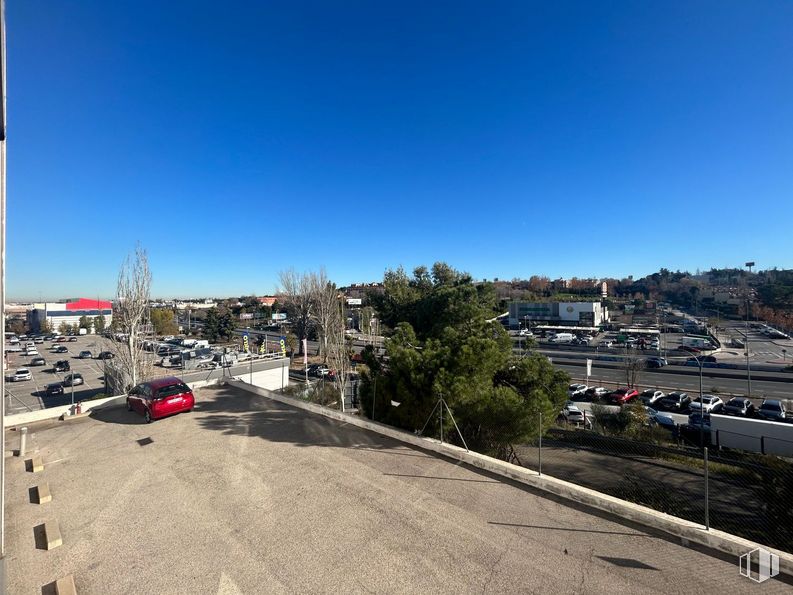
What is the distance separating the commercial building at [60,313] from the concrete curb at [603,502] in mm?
85581

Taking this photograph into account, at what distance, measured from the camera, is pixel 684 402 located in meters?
22.1

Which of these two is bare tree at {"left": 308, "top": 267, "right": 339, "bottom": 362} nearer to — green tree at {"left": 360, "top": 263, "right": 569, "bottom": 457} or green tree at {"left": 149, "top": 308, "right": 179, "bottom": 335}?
green tree at {"left": 360, "top": 263, "right": 569, "bottom": 457}

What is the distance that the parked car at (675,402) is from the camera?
71.3 ft

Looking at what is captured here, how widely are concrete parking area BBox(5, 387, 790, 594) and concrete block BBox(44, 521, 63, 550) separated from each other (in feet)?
0.21

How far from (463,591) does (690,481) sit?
10763mm

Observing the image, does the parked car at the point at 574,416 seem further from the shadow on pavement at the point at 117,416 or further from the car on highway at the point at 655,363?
the shadow on pavement at the point at 117,416

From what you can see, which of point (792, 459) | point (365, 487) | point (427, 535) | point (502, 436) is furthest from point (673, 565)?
point (792, 459)

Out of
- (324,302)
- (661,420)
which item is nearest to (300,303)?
(324,302)

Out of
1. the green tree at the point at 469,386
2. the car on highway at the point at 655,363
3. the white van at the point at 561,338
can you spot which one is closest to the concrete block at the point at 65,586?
the green tree at the point at 469,386

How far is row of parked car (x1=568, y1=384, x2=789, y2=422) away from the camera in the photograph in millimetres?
19250

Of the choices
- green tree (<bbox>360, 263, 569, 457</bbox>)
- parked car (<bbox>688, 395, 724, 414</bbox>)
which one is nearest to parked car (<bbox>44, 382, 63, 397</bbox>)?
green tree (<bbox>360, 263, 569, 457</bbox>)

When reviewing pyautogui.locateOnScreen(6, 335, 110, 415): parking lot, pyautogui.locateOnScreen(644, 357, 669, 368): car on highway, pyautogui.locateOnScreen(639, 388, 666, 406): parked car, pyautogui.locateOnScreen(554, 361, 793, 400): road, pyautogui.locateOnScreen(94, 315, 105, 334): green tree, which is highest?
pyautogui.locateOnScreen(94, 315, 105, 334): green tree

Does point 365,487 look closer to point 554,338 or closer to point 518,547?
point 518,547

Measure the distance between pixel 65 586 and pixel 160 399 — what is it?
19.7 ft
